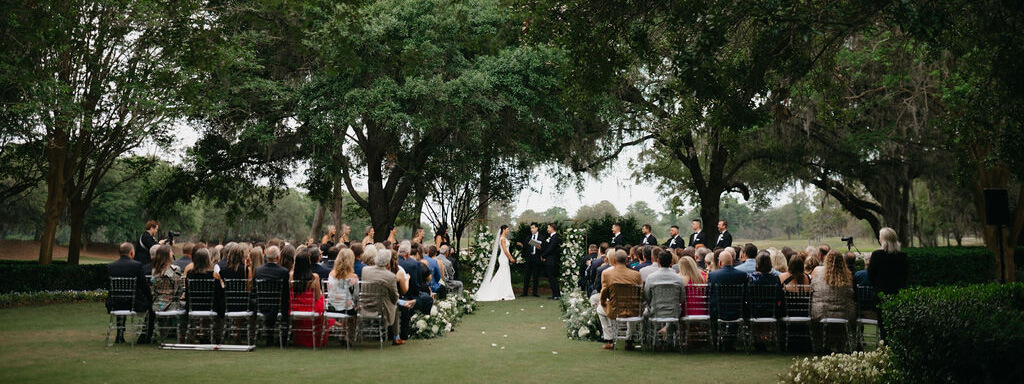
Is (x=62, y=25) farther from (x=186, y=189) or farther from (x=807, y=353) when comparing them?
(x=807, y=353)

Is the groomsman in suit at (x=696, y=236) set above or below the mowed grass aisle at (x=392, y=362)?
above

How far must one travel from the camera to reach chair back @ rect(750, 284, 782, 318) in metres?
9.05

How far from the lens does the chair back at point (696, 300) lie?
9.22 meters

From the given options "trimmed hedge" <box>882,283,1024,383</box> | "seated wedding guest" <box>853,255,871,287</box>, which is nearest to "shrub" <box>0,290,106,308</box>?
"seated wedding guest" <box>853,255,871,287</box>

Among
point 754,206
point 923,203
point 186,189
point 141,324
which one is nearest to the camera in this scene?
point 141,324

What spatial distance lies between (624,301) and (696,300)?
0.84 m

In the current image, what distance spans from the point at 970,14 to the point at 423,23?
12435 millimetres

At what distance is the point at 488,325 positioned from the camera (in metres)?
12.2

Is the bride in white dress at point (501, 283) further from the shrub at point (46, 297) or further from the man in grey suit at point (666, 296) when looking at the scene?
the man in grey suit at point (666, 296)

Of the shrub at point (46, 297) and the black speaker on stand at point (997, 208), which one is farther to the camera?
the shrub at point (46, 297)

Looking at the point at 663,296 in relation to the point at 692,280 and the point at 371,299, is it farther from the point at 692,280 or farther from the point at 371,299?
the point at 371,299

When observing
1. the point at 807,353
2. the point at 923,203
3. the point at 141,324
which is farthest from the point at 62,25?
the point at 923,203

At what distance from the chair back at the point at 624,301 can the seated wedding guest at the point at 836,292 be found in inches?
79.4

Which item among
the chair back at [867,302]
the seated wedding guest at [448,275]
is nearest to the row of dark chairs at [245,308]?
the seated wedding guest at [448,275]
